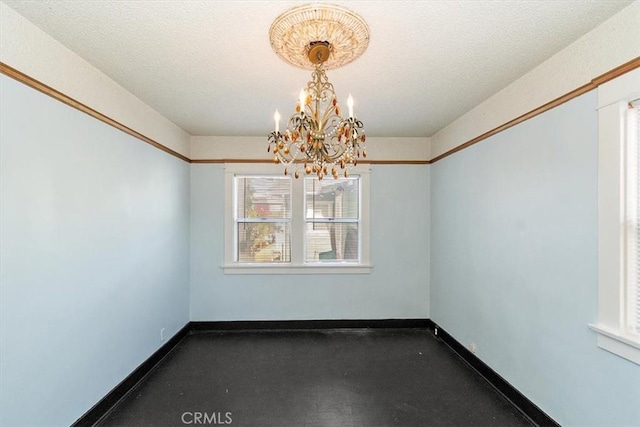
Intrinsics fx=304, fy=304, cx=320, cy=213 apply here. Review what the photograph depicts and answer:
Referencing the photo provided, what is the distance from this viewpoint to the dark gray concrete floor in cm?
227

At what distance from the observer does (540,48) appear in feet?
6.32

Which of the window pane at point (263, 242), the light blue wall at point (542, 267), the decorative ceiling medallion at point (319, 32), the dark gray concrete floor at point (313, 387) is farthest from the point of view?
the window pane at point (263, 242)

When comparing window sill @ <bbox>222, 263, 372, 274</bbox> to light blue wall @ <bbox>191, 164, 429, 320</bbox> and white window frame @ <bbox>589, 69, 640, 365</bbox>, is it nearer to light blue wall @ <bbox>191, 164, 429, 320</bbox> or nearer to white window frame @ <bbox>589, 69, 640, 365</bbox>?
light blue wall @ <bbox>191, 164, 429, 320</bbox>

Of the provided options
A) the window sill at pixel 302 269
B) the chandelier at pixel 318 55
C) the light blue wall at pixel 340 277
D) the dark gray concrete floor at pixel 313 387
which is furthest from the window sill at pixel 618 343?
the window sill at pixel 302 269

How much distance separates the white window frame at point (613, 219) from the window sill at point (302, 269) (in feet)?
8.44

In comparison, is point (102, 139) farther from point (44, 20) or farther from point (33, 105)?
point (44, 20)

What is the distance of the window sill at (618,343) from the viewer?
1547 mm

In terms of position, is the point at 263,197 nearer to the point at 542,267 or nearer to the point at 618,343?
the point at 542,267

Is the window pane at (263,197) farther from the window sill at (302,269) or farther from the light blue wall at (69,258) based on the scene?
the light blue wall at (69,258)

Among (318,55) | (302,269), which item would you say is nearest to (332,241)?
(302,269)

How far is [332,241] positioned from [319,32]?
2.90 metres

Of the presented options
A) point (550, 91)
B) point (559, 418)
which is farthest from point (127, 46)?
point (559, 418)

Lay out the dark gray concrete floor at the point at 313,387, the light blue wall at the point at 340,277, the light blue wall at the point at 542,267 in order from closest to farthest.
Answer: the light blue wall at the point at 542,267, the dark gray concrete floor at the point at 313,387, the light blue wall at the point at 340,277

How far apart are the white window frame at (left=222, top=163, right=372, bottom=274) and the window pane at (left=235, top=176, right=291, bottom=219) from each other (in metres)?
0.09
